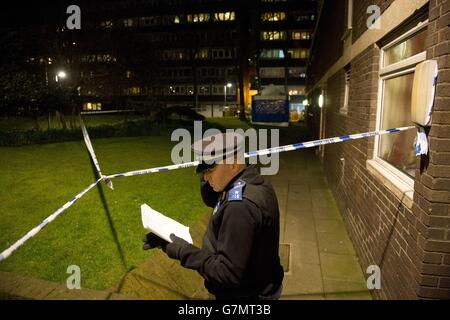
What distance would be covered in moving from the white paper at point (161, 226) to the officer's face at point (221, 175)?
0.50 meters

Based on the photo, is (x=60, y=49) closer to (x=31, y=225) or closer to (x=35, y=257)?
(x=31, y=225)

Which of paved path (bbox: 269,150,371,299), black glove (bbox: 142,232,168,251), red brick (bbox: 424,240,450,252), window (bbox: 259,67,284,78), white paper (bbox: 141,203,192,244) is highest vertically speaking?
window (bbox: 259,67,284,78)

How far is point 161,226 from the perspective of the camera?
89.4 inches

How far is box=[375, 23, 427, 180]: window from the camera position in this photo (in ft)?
10.6

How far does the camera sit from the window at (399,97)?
10.6 ft

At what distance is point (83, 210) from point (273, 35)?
206 feet

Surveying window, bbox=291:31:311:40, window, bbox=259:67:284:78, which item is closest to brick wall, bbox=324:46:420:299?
window, bbox=259:67:284:78

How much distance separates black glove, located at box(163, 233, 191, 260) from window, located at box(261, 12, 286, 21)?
218 ft

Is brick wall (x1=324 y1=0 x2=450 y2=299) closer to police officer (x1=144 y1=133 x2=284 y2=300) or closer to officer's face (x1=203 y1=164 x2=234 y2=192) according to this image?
police officer (x1=144 y1=133 x2=284 y2=300)

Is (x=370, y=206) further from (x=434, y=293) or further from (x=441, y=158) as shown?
(x=441, y=158)

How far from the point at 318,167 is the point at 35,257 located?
852 centimetres

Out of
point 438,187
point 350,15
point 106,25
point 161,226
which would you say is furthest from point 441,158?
point 106,25

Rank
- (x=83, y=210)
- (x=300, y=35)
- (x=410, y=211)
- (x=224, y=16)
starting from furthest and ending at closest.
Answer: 1. (x=224, y=16)
2. (x=300, y=35)
3. (x=83, y=210)
4. (x=410, y=211)
